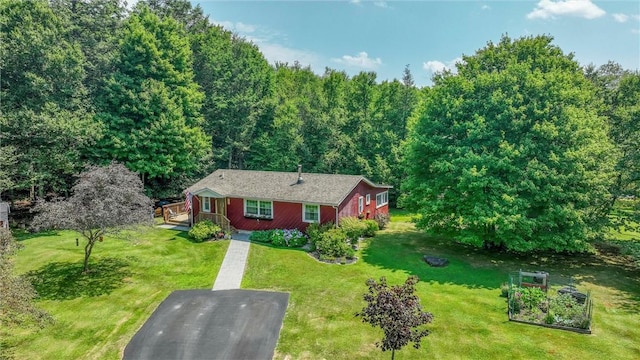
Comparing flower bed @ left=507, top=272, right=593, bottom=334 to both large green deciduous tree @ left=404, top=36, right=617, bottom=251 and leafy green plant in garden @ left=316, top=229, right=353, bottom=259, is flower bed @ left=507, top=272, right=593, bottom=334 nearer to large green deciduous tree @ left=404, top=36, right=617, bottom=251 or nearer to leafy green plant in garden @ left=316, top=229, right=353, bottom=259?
large green deciduous tree @ left=404, top=36, right=617, bottom=251

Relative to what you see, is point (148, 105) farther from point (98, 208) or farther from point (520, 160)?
point (520, 160)

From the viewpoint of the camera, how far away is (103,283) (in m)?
16.1

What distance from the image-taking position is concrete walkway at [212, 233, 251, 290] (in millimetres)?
16172

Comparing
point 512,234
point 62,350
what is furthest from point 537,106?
point 62,350

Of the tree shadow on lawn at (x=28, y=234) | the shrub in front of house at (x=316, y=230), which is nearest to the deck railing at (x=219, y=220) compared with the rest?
the shrub in front of house at (x=316, y=230)

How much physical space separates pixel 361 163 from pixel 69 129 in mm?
25059

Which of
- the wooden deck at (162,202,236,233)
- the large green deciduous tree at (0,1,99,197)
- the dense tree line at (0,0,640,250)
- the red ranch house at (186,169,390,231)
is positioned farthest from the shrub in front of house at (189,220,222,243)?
the large green deciduous tree at (0,1,99,197)

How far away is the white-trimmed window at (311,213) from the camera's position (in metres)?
22.6

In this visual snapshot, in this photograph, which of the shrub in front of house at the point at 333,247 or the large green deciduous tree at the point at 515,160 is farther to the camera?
the shrub in front of house at the point at 333,247

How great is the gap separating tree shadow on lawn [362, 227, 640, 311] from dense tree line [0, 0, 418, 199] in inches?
615

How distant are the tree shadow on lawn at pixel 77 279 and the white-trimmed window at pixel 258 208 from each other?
8.03 meters

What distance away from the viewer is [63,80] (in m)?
26.2

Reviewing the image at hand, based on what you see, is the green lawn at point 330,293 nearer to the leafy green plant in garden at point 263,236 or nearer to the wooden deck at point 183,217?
the leafy green plant in garden at point 263,236

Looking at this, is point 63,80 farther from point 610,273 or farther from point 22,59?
point 610,273
